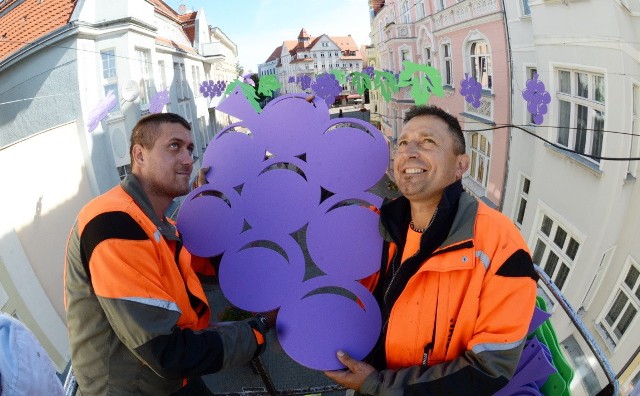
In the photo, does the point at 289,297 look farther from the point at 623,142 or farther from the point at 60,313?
the point at 60,313

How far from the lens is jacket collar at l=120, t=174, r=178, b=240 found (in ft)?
5.21

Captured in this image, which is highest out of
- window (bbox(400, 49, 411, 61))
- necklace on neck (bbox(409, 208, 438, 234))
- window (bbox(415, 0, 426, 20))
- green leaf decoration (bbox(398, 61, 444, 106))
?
window (bbox(415, 0, 426, 20))

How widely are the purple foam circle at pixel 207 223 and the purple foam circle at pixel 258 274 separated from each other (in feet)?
0.19

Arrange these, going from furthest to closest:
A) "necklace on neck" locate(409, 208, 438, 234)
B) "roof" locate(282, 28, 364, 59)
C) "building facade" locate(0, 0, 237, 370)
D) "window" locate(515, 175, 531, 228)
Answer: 1. "roof" locate(282, 28, 364, 59)
2. "building facade" locate(0, 0, 237, 370)
3. "window" locate(515, 175, 531, 228)
4. "necklace on neck" locate(409, 208, 438, 234)

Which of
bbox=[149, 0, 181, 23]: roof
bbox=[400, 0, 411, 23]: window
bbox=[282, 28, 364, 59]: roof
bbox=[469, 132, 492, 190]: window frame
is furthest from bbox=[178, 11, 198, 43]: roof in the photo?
bbox=[282, 28, 364, 59]: roof

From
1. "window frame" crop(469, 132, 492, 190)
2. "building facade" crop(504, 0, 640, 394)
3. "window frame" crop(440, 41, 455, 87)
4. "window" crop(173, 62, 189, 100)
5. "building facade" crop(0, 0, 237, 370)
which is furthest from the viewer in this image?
"window" crop(173, 62, 189, 100)

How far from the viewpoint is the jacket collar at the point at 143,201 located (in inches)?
62.5

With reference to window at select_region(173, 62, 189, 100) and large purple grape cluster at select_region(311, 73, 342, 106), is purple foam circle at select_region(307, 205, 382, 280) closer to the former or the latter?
large purple grape cluster at select_region(311, 73, 342, 106)

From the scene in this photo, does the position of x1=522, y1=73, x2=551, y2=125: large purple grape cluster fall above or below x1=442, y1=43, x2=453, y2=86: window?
below

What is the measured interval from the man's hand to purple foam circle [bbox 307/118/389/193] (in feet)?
2.36

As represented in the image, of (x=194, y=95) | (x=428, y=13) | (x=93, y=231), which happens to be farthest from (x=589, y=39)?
(x=194, y=95)

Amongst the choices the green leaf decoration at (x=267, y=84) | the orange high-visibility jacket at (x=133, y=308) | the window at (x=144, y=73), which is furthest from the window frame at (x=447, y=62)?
the window at (x=144, y=73)

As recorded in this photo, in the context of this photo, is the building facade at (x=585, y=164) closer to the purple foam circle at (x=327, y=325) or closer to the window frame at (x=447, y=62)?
the window frame at (x=447, y=62)

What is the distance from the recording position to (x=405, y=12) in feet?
10.6
